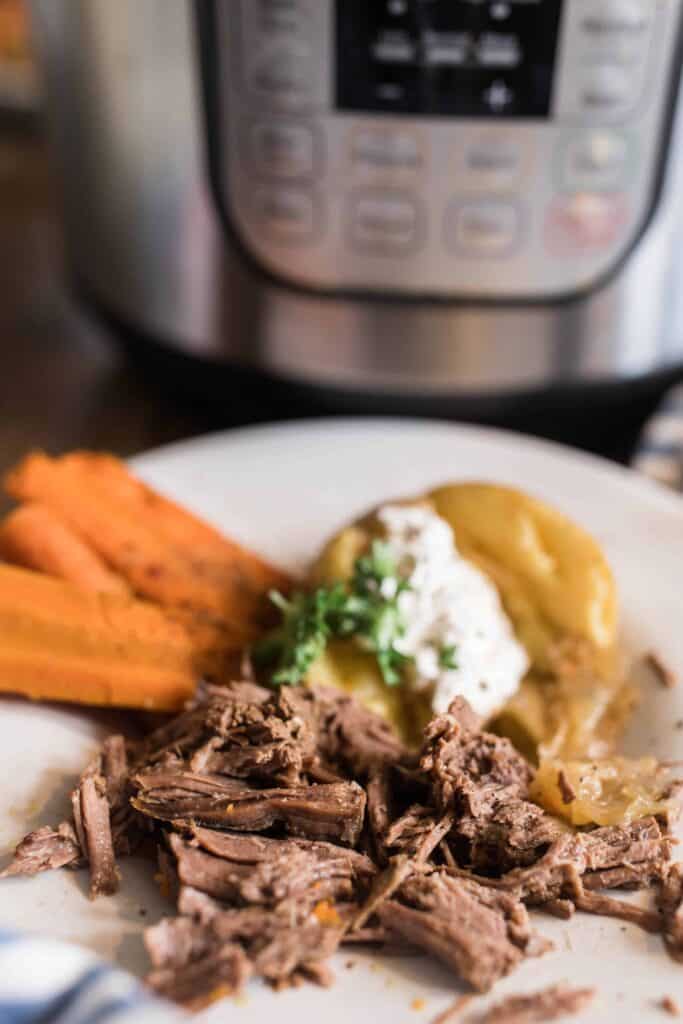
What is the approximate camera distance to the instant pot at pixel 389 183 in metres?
0.88

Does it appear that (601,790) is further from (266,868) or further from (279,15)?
(279,15)

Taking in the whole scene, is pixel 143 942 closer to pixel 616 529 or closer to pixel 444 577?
pixel 444 577

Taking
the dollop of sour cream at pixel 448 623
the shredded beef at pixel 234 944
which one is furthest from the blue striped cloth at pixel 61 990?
the dollop of sour cream at pixel 448 623

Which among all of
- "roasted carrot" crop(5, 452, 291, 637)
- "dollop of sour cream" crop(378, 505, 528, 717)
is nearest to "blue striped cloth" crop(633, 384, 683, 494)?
"dollop of sour cream" crop(378, 505, 528, 717)

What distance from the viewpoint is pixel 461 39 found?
0.87m

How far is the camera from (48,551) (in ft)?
2.81

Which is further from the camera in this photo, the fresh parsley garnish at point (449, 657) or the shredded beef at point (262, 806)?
the fresh parsley garnish at point (449, 657)

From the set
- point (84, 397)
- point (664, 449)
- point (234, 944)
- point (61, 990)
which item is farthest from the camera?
point (84, 397)

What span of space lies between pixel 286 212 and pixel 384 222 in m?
0.09

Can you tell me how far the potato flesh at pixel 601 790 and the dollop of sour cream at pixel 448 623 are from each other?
0.33 ft

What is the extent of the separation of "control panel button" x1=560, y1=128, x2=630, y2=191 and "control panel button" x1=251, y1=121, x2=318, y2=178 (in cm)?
22

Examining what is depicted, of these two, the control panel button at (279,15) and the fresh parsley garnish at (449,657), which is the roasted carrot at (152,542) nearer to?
the fresh parsley garnish at (449,657)

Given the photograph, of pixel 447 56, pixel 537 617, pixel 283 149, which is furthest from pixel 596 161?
pixel 537 617

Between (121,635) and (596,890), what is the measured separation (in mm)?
388
